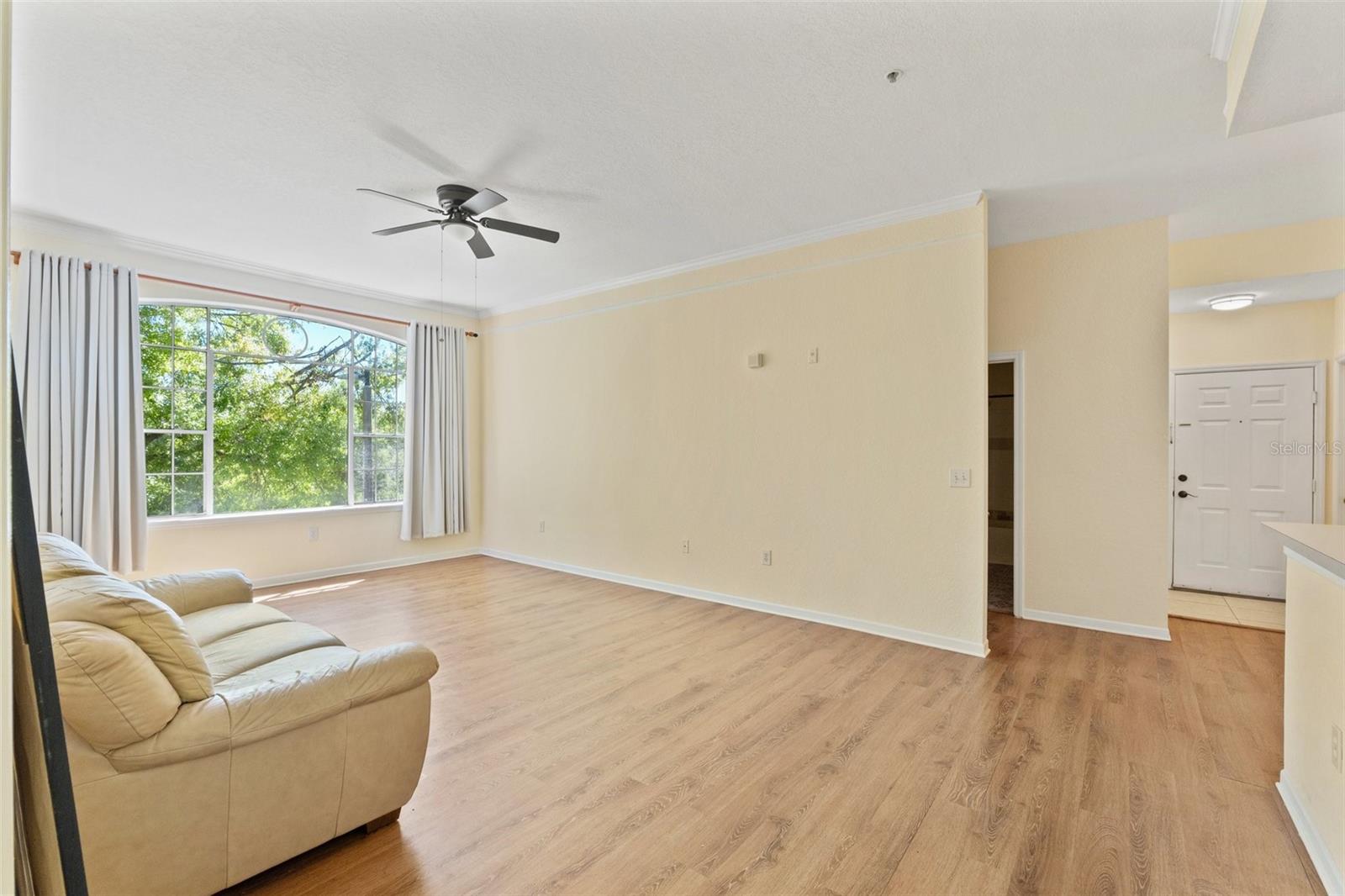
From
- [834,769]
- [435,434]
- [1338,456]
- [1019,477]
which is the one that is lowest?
[834,769]

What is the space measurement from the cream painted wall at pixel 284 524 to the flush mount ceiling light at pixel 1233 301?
7.09 metres

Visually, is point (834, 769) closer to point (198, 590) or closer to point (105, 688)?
point (105, 688)

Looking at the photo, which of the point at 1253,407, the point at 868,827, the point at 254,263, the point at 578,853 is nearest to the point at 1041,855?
the point at 868,827

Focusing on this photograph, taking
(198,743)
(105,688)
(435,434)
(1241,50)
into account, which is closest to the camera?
(105,688)

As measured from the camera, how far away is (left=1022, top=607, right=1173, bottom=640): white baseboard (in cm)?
388

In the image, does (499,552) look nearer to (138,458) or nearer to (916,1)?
(138,458)

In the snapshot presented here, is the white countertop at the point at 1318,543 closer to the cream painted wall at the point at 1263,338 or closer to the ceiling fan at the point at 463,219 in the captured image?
the cream painted wall at the point at 1263,338

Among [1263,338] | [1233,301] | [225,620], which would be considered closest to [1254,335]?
[1263,338]

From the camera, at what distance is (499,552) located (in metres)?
6.88

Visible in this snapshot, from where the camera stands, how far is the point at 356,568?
5984mm

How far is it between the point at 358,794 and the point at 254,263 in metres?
5.03

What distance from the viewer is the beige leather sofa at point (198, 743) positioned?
1.42m

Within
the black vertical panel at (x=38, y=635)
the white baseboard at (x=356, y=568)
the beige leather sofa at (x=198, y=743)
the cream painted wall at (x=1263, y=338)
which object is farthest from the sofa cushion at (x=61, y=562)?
the cream painted wall at (x=1263, y=338)

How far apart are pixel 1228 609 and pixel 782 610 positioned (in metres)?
3.46
